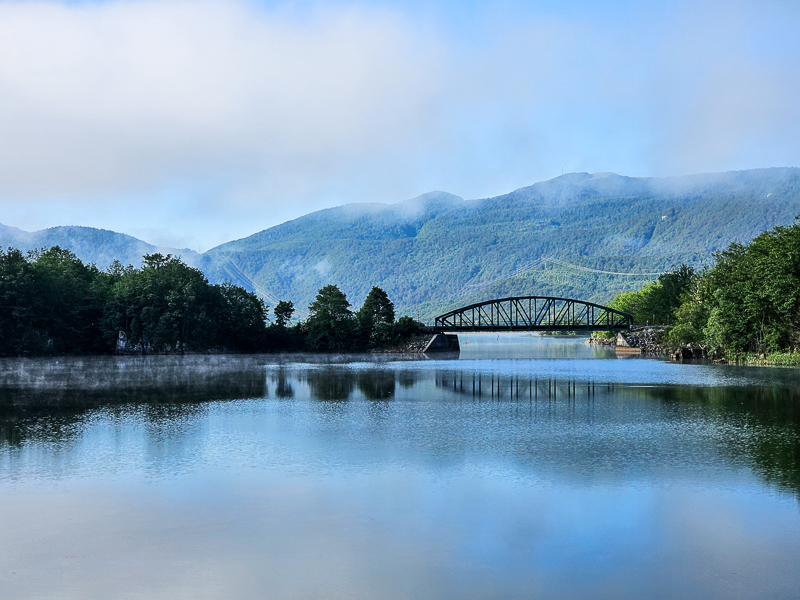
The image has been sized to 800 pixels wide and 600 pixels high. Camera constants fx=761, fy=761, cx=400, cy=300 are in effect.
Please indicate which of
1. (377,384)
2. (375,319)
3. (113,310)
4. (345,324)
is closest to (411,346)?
(375,319)

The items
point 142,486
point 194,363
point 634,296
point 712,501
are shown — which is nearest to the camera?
point 712,501

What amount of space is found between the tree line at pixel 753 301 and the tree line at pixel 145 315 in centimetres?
4589

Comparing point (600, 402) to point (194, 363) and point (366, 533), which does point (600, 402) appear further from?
point (194, 363)

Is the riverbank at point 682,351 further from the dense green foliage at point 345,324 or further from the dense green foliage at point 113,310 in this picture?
the dense green foliage at point 113,310

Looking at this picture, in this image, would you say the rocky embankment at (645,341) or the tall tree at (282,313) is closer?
the tall tree at (282,313)

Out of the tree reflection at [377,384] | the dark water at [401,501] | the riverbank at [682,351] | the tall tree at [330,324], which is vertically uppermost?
the tall tree at [330,324]

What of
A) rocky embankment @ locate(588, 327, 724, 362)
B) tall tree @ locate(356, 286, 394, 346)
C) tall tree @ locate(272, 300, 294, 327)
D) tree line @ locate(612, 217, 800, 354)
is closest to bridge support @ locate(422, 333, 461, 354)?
tall tree @ locate(356, 286, 394, 346)

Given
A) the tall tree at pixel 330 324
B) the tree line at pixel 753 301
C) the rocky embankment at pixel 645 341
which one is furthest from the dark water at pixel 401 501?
the rocky embankment at pixel 645 341

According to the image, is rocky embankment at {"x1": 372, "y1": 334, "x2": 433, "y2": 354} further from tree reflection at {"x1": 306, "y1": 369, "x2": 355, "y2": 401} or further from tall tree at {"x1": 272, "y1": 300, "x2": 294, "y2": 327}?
tree reflection at {"x1": 306, "y1": 369, "x2": 355, "y2": 401}

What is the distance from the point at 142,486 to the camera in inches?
826

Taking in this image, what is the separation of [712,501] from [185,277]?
84839mm

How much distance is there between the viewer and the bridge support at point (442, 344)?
404 ft

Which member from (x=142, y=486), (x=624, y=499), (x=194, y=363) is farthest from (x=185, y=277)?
(x=624, y=499)

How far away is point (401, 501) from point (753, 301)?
65.0 m
